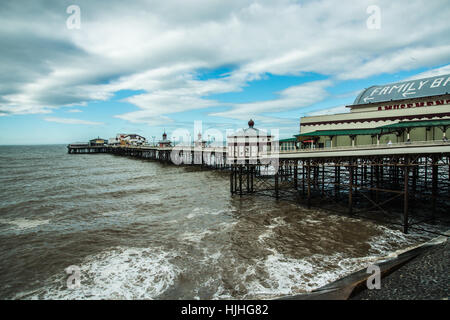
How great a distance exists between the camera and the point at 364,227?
1534cm

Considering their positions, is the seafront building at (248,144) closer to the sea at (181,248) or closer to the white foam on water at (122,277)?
the sea at (181,248)

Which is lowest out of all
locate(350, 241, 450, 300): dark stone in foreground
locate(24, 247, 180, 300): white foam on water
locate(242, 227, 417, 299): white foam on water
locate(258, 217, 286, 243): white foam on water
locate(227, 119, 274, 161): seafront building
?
locate(24, 247, 180, 300): white foam on water

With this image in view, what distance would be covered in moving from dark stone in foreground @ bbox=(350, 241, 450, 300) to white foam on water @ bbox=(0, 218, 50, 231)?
20.3 metres

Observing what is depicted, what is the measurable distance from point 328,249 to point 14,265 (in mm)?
15706

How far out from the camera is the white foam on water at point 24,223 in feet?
55.4

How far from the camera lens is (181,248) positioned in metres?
13.1

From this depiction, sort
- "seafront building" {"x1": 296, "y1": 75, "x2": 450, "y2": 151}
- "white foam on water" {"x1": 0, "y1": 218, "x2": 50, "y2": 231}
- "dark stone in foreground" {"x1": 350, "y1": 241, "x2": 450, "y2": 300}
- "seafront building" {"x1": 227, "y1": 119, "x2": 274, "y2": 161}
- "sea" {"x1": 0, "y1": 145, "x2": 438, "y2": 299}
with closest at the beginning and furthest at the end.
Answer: "dark stone in foreground" {"x1": 350, "y1": 241, "x2": 450, "y2": 300}
"sea" {"x1": 0, "y1": 145, "x2": 438, "y2": 299}
"white foam on water" {"x1": 0, "y1": 218, "x2": 50, "y2": 231}
"seafront building" {"x1": 296, "y1": 75, "x2": 450, "y2": 151}
"seafront building" {"x1": 227, "y1": 119, "x2": 274, "y2": 161}

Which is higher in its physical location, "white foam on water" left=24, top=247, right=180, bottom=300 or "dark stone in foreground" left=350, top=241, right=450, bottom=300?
"dark stone in foreground" left=350, top=241, right=450, bottom=300

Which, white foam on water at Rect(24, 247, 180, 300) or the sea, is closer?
white foam on water at Rect(24, 247, 180, 300)

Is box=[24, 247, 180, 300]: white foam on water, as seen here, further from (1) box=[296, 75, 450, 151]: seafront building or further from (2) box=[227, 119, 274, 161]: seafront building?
(1) box=[296, 75, 450, 151]: seafront building

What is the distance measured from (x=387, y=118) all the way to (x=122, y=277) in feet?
88.6

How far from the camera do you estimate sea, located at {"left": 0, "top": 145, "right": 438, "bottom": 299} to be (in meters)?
9.71

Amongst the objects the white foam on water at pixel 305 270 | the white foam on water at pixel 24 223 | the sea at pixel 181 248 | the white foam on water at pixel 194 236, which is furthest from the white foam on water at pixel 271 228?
the white foam on water at pixel 24 223

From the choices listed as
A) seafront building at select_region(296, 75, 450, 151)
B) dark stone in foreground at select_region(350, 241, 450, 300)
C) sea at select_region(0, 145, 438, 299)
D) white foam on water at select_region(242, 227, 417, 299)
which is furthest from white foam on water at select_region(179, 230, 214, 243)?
seafront building at select_region(296, 75, 450, 151)
